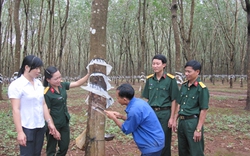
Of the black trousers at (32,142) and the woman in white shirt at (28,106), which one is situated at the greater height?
the woman in white shirt at (28,106)

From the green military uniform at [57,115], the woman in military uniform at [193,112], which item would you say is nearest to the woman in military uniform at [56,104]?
the green military uniform at [57,115]

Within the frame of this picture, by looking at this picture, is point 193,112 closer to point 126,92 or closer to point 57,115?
point 126,92

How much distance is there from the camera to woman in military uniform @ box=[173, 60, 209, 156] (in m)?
2.93

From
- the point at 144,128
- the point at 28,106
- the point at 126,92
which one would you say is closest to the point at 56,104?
the point at 28,106

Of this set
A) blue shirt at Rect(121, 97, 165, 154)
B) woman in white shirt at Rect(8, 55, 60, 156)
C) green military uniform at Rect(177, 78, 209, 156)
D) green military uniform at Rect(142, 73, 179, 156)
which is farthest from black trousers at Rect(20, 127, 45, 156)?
green military uniform at Rect(177, 78, 209, 156)

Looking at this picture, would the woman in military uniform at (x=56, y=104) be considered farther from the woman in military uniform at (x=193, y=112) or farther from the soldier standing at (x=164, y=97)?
the woman in military uniform at (x=193, y=112)

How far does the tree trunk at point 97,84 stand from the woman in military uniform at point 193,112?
1.14m

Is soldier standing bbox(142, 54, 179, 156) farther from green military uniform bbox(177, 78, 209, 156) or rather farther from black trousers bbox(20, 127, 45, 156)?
black trousers bbox(20, 127, 45, 156)

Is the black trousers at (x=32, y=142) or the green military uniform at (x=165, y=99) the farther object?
the green military uniform at (x=165, y=99)

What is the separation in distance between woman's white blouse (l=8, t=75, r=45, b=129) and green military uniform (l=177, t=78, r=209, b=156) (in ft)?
5.97

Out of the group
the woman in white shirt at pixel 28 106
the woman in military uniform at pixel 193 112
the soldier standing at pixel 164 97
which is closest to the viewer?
the woman in white shirt at pixel 28 106

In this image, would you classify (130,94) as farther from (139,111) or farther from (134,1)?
(134,1)

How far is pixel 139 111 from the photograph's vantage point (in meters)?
2.40

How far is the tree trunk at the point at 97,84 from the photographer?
8.63ft
